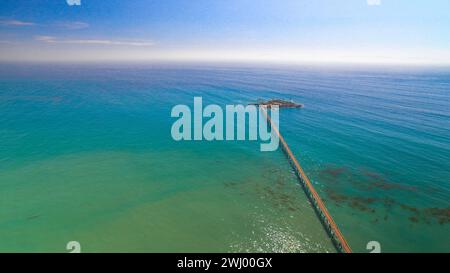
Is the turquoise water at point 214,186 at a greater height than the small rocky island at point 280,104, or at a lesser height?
lesser

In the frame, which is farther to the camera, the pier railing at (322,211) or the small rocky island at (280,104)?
the small rocky island at (280,104)

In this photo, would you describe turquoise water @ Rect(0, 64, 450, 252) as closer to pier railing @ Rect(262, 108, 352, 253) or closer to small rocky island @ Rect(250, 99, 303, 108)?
pier railing @ Rect(262, 108, 352, 253)

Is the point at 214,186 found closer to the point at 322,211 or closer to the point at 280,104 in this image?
the point at 322,211

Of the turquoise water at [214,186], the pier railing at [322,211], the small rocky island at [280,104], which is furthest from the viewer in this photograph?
the small rocky island at [280,104]

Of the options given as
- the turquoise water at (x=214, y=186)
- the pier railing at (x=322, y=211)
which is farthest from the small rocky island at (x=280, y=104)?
the pier railing at (x=322, y=211)

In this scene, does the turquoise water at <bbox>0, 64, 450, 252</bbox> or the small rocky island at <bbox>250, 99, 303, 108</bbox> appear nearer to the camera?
the turquoise water at <bbox>0, 64, 450, 252</bbox>

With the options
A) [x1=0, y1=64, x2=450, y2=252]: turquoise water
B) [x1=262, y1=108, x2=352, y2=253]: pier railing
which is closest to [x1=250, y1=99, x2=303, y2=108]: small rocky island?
[x1=0, y1=64, x2=450, y2=252]: turquoise water

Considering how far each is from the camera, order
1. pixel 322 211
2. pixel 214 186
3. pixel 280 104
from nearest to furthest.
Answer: pixel 322 211, pixel 214 186, pixel 280 104

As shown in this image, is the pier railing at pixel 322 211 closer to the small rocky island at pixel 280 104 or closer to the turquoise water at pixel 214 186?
the turquoise water at pixel 214 186

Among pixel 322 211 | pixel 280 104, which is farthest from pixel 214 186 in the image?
pixel 280 104
